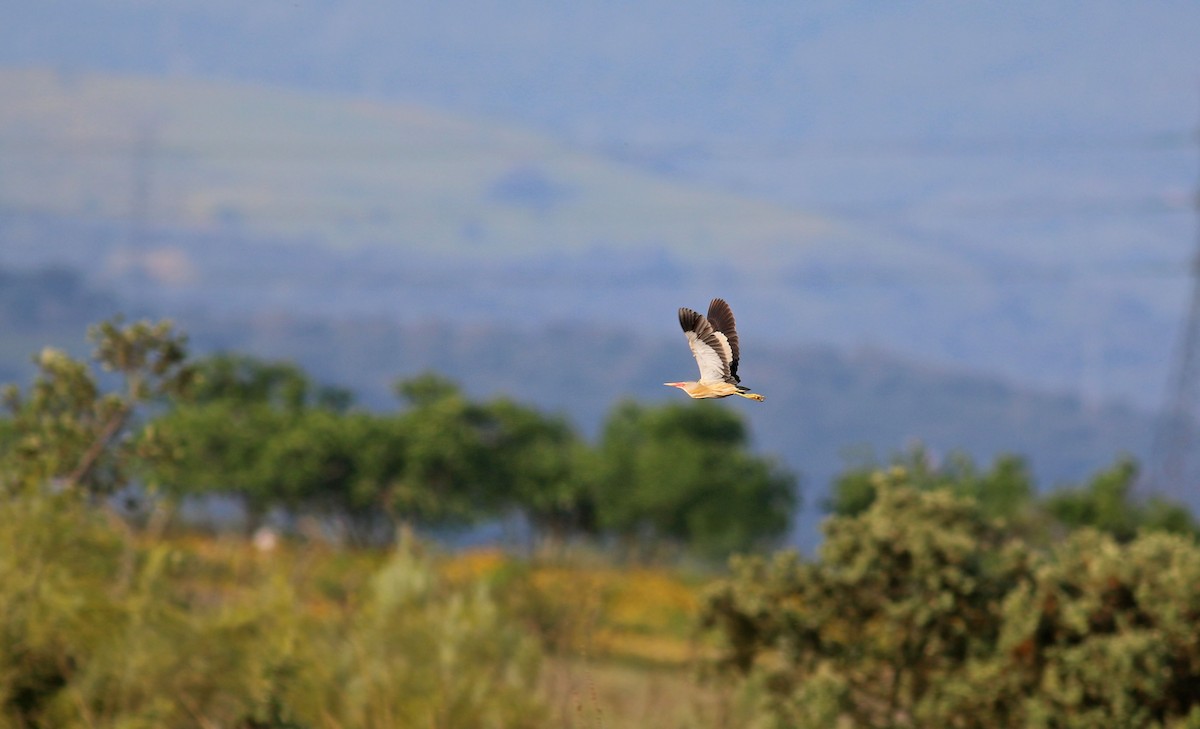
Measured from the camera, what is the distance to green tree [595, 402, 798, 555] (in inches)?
2004

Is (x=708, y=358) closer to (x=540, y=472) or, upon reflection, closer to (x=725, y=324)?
(x=725, y=324)

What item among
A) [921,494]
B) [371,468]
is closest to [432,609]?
[921,494]

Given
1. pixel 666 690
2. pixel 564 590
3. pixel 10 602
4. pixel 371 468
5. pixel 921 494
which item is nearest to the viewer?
pixel 10 602

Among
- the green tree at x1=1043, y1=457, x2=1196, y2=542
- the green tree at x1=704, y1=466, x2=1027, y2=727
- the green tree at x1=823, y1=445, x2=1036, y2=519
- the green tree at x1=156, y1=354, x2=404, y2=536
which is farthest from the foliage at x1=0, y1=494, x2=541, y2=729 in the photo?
the green tree at x1=156, y1=354, x2=404, y2=536

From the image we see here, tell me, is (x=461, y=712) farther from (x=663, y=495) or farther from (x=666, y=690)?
(x=663, y=495)

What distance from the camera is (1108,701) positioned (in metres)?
14.5

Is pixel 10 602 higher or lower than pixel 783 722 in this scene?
higher

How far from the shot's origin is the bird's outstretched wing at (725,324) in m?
5.36

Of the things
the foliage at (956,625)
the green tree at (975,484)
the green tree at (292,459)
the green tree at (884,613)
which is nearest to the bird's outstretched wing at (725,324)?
the foliage at (956,625)

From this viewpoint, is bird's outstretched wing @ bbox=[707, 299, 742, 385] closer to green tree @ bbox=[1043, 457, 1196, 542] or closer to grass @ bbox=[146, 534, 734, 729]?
grass @ bbox=[146, 534, 734, 729]

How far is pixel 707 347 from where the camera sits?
5.41m

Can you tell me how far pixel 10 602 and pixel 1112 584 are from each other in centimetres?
870

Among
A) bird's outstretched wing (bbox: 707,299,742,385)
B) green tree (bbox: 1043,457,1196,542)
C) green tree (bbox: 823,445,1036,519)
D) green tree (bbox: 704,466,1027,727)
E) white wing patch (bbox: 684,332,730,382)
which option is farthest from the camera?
green tree (bbox: 823,445,1036,519)

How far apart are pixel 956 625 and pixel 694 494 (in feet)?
119
